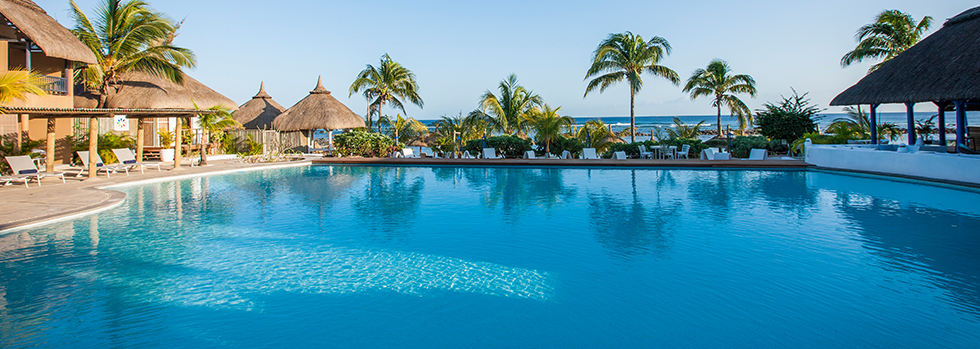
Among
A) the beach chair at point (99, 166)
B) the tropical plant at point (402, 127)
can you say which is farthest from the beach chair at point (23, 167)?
the tropical plant at point (402, 127)

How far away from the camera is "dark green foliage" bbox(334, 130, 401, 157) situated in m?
19.3

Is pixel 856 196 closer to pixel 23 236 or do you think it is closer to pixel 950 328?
pixel 950 328

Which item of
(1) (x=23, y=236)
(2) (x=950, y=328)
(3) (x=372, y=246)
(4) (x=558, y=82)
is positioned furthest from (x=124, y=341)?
(4) (x=558, y=82)

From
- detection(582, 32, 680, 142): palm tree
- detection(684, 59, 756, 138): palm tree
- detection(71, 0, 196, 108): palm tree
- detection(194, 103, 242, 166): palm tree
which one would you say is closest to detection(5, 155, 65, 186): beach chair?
detection(71, 0, 196, 108): palm tree

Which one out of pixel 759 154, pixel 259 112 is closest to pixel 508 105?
pixel 759 154

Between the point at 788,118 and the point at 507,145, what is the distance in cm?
1021

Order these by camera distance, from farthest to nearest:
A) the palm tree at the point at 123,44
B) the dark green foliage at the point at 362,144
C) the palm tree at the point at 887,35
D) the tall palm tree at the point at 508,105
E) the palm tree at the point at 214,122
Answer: the tall palm tree at the point at 508,105
the dark green foliage at the point at 362,144
the palm tree at the point at 214,122
the palm tree at the point at 887,35
the palm tree at the point at 123,44

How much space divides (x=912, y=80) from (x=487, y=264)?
13.0 meters

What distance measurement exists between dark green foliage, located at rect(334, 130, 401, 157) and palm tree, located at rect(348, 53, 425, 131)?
204 inches

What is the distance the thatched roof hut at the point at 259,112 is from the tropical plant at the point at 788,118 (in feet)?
68.7

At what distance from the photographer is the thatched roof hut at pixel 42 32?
1101 cm

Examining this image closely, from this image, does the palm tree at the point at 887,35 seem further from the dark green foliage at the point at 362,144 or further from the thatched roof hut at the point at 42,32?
the thatched roof hut at the point at 42,32

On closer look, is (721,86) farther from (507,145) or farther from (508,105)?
(507,145)

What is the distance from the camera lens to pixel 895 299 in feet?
13.2
